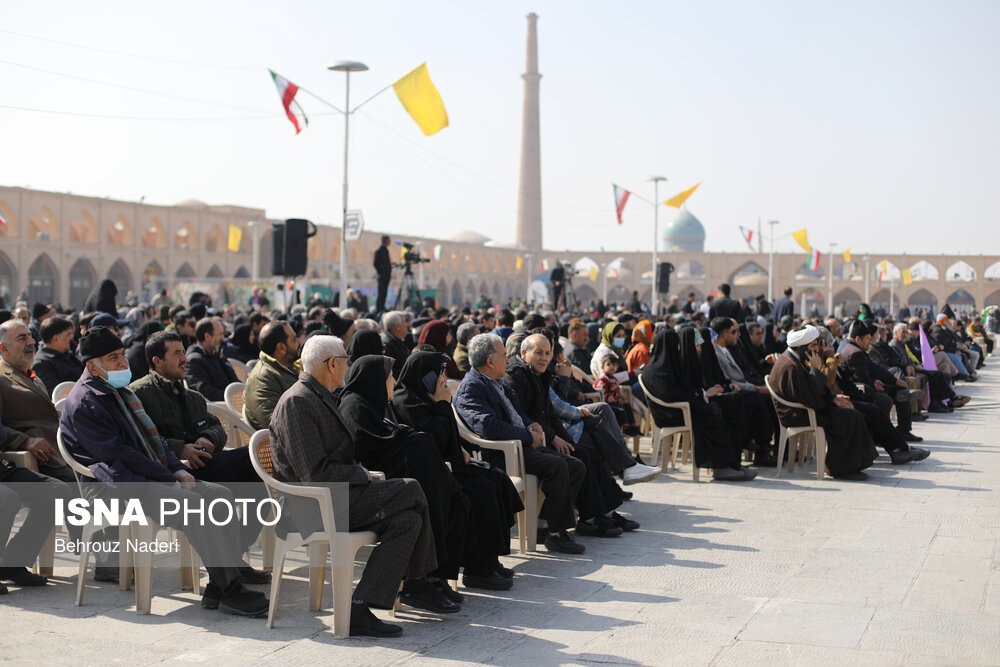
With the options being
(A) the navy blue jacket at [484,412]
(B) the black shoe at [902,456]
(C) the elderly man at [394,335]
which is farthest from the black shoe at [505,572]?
(B) the black shoe at [902,456]

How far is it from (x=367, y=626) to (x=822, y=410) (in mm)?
4798

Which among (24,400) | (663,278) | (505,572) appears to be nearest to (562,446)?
(505,572)

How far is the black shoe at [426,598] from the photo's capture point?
4.05 meters

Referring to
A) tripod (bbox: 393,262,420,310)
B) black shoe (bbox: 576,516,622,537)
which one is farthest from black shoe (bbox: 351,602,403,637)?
tripod (bbox: 393,262,420,310)

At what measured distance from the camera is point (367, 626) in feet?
12.3

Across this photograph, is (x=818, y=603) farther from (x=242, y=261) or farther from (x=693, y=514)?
(x=242, y=261)

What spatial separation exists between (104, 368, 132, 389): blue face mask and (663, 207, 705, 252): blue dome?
85828 mm

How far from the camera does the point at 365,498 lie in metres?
3.88

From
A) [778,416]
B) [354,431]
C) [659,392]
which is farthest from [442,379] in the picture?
[778,416]

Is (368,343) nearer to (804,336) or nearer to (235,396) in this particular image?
(235,396)

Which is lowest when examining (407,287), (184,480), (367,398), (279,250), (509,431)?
(184,480)

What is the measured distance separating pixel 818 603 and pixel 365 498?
77.5 inches

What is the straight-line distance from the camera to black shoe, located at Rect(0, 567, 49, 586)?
14.1 ft

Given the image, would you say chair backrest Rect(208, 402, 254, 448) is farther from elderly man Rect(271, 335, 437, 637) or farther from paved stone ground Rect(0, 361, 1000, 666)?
elderly man Rect(271, 335, 437, 637)
